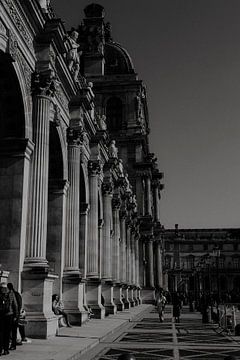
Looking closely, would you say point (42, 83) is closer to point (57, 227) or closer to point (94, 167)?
point (57, 227)

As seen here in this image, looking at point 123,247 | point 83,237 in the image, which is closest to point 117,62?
point 123,247

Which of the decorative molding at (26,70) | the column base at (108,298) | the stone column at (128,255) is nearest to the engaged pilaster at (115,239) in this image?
the column base at (108,298)

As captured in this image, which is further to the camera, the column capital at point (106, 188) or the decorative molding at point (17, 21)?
the column capital at point (106, 188)

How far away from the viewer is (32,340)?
1639 cm

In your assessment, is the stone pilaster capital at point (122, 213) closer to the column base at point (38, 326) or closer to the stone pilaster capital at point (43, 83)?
the stone pilaster capital at point (43, 83)

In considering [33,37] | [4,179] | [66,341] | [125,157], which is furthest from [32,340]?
[125,157]

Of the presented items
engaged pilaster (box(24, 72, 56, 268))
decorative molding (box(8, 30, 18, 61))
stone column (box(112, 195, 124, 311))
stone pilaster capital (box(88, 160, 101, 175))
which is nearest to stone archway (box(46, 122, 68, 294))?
engaged pilaster (box(24, 72, 56, 268))

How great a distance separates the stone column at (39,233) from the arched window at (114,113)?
47.2 metres

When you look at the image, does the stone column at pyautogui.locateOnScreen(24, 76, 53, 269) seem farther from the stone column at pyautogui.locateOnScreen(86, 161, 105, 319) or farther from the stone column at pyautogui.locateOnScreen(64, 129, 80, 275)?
the stone column at pyautogui.locateOnScreen(86, 161, 105, 319)

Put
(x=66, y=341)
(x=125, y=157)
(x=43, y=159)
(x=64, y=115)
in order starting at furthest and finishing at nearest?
(x=125, y=157) → (x=64, y=115) → (x=43, y=159) → (x=66, y=341)

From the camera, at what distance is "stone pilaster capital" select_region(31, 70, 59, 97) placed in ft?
65.2

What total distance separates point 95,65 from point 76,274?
159 ft

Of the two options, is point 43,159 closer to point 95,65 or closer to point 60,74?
point 60,74

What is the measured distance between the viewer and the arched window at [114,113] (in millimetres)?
67688
